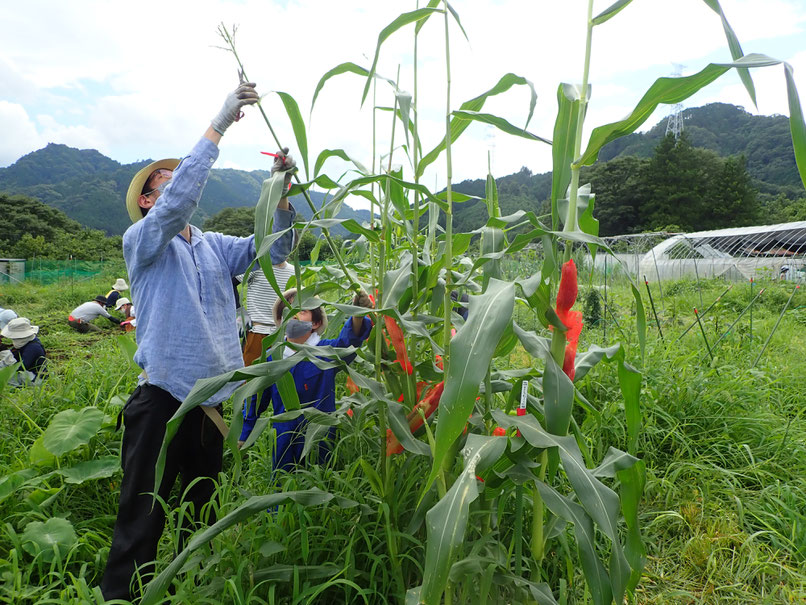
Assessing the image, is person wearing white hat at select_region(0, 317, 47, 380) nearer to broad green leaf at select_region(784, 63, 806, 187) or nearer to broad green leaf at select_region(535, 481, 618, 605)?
broad green leaf at select_region(535, 481, 618, 605)

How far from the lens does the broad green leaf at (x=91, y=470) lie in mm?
1994

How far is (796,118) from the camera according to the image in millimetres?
730

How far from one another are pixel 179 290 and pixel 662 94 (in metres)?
1.48

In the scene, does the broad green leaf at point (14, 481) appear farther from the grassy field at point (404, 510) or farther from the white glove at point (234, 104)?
the white glove at point (234, 104)

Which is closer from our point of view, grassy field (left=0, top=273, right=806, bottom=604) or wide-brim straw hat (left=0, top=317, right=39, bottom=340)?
grassy field (left=0, top=273, right=806, bottom=604)

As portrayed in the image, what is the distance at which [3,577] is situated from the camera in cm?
151

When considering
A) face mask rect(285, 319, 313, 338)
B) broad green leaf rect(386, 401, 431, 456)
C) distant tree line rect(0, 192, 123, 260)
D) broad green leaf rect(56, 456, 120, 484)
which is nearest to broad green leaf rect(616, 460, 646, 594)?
broad green leaf rect(386, 401, 431, 456)

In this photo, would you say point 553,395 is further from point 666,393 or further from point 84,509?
point 84,509

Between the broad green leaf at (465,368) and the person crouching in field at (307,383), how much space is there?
0.94m

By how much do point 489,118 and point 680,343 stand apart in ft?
9.60

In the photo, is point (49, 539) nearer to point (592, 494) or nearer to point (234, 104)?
point (234, 104)

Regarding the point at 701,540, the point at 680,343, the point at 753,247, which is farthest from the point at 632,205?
the point at 701,540

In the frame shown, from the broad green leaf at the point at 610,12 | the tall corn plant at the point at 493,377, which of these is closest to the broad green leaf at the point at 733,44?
the tall corn plant at the point at 493,377

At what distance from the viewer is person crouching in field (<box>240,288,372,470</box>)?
188 cm
